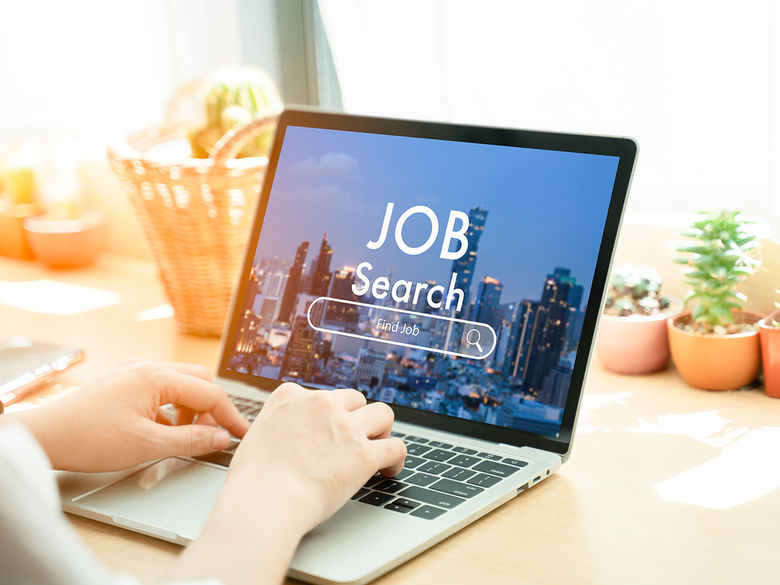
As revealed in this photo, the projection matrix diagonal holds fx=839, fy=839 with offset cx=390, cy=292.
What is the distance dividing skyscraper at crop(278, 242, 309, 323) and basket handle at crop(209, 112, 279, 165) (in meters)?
0.23

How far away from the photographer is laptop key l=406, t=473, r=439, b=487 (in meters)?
0.72

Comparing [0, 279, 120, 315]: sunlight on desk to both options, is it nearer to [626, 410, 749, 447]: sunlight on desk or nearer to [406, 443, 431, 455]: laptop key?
[406, 443, 431, 455]: laptop key

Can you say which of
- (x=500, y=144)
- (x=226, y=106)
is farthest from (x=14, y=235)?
(x=500, y=144)

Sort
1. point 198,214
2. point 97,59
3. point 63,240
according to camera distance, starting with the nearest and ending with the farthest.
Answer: point 198,214 → point 63,240 → point 97,59

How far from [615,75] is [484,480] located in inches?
22.8

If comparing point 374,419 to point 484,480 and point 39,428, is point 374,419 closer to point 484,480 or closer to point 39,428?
point 484,480

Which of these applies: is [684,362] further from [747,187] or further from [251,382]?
[251,382]

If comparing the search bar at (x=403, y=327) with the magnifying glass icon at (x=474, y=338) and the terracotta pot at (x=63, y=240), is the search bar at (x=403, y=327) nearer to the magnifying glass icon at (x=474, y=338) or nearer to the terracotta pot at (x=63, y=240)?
the magnifying glass icon at (x=474, y=338)

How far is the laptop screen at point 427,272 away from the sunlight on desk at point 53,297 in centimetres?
52

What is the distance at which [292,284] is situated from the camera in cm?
94

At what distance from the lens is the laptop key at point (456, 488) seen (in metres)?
0.71

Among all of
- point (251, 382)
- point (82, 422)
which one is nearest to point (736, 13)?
point (251, 382)

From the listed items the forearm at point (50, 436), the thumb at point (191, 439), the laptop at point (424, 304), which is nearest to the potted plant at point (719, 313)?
the laptop at point (424, 304)

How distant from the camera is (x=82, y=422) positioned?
0.73 m
